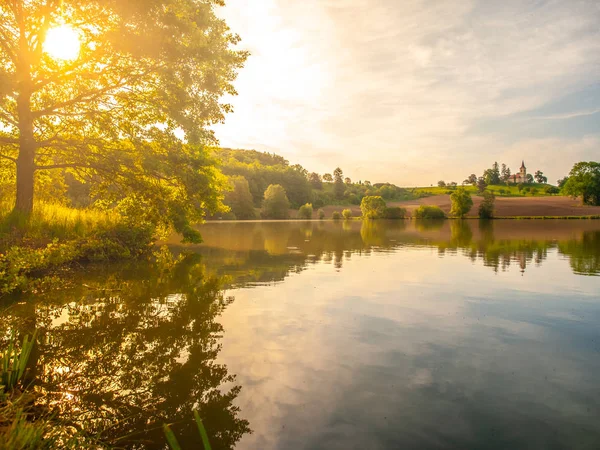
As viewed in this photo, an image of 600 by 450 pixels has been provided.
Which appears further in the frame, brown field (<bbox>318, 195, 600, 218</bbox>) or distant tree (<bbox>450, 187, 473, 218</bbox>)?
distant tree (<bbox>450, 187, 473, 218</bbox>)

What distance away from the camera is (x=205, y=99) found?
1978 centimetres

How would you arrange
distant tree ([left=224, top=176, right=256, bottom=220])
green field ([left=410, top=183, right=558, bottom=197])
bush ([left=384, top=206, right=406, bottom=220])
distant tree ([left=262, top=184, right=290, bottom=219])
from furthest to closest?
green field ([left=410, top=183, right=558, bottom=197]), distant tree ([left=262, top=184, right=290, bottom=219]), bush ([left=384, top=206, right=406, bottom=220]), distant tree ([left=224, top=176, right=256, bottom=220])

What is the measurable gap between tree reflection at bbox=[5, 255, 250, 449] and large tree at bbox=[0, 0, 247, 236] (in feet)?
31.6

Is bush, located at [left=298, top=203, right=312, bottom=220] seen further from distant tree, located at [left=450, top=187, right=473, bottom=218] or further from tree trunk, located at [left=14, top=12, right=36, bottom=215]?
tree trunk, located at [left=14, top=12, right=36, bottom=215]

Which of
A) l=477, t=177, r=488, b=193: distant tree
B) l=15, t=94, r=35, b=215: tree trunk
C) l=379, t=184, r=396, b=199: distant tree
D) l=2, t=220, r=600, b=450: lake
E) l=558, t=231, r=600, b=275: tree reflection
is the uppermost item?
l=477, t=177, r=488, b=193: distant tree

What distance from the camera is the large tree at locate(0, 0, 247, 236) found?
17.6m

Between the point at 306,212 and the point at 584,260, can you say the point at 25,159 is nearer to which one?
the point at 584,260

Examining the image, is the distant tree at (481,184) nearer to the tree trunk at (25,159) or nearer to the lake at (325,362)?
the lake at (325,362)

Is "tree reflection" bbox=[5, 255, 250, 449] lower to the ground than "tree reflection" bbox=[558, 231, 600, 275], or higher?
higher

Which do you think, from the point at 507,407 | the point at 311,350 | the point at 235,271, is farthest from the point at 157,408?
the point at 235,271

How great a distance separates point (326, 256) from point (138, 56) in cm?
1571

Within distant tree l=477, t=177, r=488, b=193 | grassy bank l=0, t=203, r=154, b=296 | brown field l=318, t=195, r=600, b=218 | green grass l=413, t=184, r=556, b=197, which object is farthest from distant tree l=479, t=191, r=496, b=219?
grassy bank l=0, t=203, r=154, b=296

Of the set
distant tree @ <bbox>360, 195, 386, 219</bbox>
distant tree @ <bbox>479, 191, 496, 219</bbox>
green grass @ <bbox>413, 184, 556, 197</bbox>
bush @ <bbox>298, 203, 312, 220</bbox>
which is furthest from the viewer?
green grass @ <bbox>413, 184, 556, 197</bbox>

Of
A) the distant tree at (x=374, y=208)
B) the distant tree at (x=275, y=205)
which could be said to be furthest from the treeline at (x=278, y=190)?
the distant tree at (x=374, y=208)
